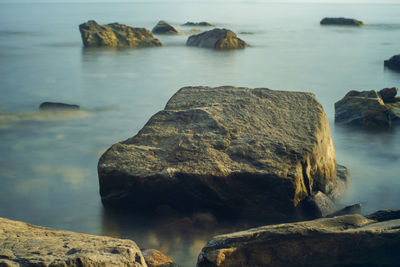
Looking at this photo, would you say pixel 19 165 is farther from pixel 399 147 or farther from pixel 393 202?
pixel 399 147

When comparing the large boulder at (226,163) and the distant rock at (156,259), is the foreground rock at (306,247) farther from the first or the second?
the large boulder at (226,163)

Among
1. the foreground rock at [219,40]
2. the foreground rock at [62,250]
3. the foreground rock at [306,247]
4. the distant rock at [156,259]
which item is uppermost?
the foreground rock at [219,40]

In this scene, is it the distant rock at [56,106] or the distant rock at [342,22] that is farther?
the distant rock at [342,22]

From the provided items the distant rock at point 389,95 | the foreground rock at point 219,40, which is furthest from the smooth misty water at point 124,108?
the distant rock at point 389,95

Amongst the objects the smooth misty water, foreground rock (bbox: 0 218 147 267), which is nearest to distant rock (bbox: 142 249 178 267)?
the smooth misty water

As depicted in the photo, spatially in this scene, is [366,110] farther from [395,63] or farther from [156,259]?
[395,63]

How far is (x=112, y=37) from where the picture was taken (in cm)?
1669

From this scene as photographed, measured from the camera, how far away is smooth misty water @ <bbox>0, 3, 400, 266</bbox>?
390cm

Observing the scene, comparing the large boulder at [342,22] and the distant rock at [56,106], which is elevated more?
the large boulder at [342,22]

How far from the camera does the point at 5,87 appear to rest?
983cm

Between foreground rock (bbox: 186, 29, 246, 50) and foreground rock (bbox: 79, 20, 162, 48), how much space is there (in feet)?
5.05

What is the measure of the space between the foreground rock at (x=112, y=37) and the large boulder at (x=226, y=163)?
12821mm

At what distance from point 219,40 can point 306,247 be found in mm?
13763

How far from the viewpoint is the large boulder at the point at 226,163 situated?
3.62m
